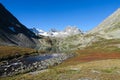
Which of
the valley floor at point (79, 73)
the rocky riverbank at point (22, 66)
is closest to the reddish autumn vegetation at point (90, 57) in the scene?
the rocky riverbank at point (22, 66)

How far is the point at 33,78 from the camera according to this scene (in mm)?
38031

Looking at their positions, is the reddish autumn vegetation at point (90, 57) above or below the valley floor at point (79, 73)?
above

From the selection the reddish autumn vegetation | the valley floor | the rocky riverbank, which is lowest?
the valley floor

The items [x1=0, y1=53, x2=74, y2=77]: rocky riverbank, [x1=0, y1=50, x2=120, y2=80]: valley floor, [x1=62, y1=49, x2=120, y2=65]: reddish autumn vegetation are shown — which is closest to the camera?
[x1=0, y1=50, x2=120, y2=80]: valley floor

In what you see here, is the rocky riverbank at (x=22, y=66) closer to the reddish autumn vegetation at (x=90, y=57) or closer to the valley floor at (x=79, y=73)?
the reddish autumn vegetation at (x=90, y=57)

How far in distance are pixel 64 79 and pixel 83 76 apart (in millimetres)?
3866

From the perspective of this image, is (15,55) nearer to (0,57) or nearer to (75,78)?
(0,57)

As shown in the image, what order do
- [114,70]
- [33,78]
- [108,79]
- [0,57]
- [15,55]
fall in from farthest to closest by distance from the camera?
[15,55], [0,57], [114,70], [33,78], [108,79]

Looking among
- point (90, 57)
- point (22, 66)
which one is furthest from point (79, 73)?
point (90, 57)

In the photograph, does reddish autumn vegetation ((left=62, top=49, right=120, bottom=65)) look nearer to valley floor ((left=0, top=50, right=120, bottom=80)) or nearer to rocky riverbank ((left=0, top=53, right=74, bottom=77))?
rocky riverbank ((left=0, top=53, right=74, bottom=77))

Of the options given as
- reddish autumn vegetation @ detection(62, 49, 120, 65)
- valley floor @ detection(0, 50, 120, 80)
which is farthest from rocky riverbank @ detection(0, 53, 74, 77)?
valley floor @ detection(0, 50, 120, 80)

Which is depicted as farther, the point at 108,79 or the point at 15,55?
the point at 15,55

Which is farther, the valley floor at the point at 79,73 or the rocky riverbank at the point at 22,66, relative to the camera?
the rocky riverbank at the point at 22,66

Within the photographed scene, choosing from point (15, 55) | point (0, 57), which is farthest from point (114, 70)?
point (15, 55)
